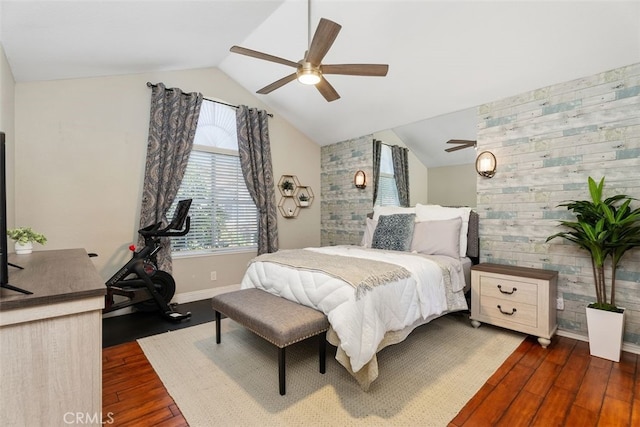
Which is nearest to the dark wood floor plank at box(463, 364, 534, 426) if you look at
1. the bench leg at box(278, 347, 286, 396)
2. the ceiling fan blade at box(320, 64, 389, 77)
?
the bench leg at box(278, 347, 286, 396)

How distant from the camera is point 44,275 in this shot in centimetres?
146

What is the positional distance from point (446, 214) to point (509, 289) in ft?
3.49

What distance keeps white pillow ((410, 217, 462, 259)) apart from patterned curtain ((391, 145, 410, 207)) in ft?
2.52

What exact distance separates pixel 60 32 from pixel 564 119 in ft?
14.4

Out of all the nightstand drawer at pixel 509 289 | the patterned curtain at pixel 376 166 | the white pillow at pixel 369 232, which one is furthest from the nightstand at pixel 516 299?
the patterned curtain at pixel 376 166

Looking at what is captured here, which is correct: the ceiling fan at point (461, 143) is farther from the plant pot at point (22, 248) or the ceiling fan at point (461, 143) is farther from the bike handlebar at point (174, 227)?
the plant pot at point (22, 248)

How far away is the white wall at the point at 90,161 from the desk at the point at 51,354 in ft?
7.60

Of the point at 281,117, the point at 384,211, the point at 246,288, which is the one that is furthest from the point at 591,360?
the point at 281,117

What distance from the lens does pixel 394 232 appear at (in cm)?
355

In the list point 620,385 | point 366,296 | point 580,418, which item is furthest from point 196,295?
point 620,385

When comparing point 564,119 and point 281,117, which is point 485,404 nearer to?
point 564,119

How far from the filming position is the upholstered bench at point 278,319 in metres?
1.92

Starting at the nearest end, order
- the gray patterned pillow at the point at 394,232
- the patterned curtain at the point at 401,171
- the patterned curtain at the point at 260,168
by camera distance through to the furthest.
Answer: the gray patterned pillow at the point at 394,232
the patterned curtain at the point at 401,171
the patterned curtain at the point at 260,168

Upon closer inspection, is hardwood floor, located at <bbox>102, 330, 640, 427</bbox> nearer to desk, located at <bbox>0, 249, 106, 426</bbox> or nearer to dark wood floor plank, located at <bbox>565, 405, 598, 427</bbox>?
→ dark wood floor plank, located at <bbox>565, 405, 598, 427</bbox>
